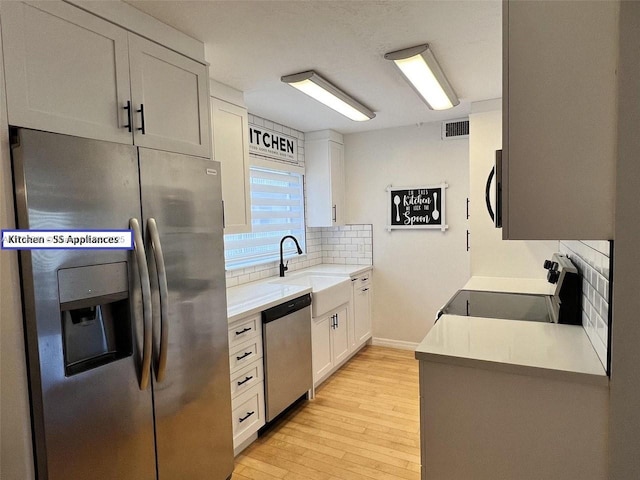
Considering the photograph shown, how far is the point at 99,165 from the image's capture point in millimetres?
1510

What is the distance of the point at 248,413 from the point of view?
2.51m

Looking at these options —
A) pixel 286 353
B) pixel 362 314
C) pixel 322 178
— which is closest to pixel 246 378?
pixel 286 353

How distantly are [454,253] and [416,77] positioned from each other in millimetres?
2099

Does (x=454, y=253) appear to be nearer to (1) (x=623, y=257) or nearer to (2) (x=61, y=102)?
Result: (1) (x=623, y=257)

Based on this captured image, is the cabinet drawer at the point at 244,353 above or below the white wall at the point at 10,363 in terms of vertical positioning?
below

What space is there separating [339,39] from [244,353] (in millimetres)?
1914

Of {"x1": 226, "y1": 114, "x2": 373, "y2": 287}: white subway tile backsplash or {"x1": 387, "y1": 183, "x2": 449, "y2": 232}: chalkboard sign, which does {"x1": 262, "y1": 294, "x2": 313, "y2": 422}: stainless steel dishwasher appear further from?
{"x1": 387, "y1": 183, "x2": 449, "y2": 232}: chalkboard sign

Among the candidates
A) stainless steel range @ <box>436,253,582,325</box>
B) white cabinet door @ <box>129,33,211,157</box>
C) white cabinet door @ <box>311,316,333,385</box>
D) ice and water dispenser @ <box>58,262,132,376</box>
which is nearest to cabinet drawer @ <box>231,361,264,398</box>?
white cabinet door @ <box>311,316,333,385</box>

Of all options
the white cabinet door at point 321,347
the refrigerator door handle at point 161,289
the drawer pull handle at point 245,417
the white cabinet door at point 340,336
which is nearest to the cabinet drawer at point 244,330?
the drawer pull handle at point 245,417

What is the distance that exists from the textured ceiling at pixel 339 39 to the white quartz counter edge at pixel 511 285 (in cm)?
144

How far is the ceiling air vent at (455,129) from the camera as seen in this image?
3.88 m

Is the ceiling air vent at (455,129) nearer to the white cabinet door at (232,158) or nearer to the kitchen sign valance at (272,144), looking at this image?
the kitchen sign valance at (272,144)

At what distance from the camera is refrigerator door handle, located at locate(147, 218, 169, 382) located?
5.52 ft

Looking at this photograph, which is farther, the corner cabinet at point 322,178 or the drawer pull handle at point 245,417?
the corner cabinet at point 322,178
